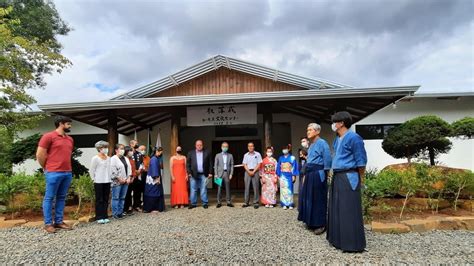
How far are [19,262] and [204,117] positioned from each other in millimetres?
5339

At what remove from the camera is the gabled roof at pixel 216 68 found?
9328mm

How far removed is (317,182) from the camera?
4.75 metres

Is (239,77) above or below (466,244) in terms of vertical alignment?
above

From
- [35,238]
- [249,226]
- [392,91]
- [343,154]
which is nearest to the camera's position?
[343,154]

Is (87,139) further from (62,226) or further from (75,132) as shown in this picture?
(62,226)

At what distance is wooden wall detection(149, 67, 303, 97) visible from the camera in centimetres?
999

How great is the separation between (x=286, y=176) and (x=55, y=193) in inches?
183

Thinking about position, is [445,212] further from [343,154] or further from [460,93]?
[460,93]

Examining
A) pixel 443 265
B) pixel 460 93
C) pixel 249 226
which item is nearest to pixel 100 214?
pixel 249 226

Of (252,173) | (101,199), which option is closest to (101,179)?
(101,199)

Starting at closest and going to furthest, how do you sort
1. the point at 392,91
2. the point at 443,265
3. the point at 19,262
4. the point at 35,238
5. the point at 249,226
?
the point at 443,265 → the point at 19,262 → the point at 35,238 → the point at 249,226 → the point at 392,91

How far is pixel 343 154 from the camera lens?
149 inches

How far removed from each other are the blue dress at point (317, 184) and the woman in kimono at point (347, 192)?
0.80 metres

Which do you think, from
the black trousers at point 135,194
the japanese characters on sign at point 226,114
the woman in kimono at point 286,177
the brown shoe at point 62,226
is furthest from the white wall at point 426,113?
the brown shoe at point 62,226
